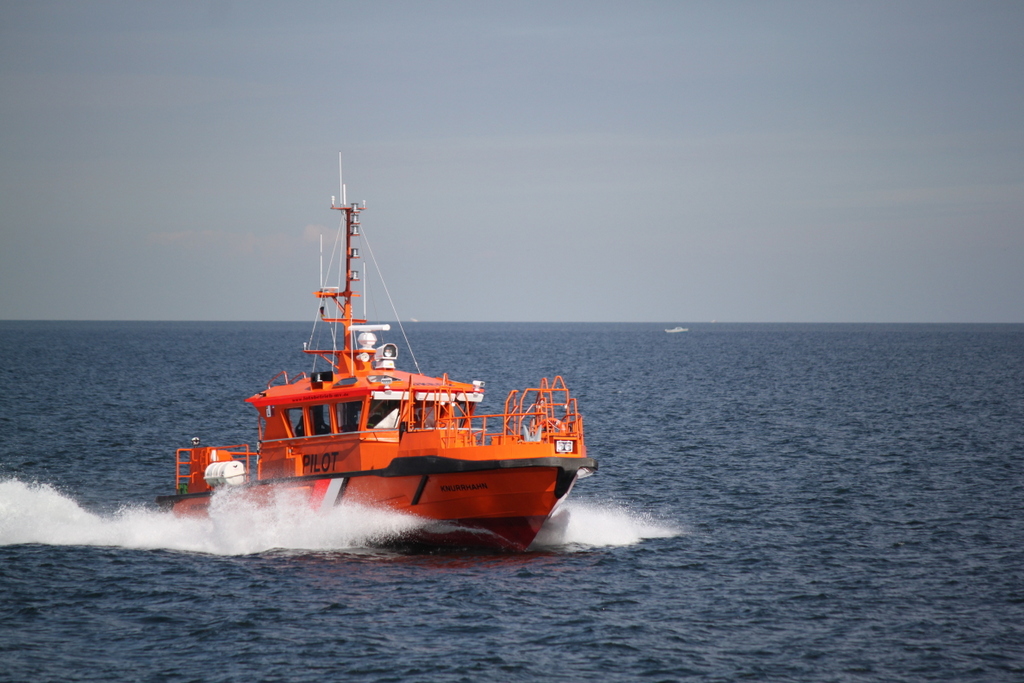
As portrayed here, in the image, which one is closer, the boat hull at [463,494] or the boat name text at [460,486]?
the boat hull at [463,494]

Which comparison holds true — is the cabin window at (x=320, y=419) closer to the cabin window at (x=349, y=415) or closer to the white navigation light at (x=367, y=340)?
the cabin window at (x=349, y=415)

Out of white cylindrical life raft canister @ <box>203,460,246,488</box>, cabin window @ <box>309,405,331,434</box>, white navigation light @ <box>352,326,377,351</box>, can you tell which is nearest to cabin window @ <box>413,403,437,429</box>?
white navigation light @ <box>352,326,377,351</box>

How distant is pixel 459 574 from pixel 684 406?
37388 millimetres

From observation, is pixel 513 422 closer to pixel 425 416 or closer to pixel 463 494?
pixel 463 494

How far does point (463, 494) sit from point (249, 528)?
4965 mm

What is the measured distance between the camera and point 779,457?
3591cm

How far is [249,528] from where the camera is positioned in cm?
2152

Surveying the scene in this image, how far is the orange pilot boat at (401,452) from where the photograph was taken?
1988 cm

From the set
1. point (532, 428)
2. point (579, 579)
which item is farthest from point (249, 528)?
point (579, 579)

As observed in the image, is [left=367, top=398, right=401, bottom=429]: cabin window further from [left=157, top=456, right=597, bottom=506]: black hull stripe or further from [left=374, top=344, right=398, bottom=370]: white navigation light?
[left=157, top=456, right=597, bottom=506]: black hull stripe

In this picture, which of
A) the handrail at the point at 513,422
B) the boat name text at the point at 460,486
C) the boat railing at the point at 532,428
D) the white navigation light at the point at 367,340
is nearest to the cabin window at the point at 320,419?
the white navigation light at the point at 367,340

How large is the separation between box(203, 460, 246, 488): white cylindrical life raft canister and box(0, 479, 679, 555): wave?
0.93 ft

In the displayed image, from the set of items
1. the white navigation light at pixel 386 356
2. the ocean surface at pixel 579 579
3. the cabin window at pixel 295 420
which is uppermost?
the white navigation light at pixel 386 356

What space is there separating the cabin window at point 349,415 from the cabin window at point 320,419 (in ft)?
1.29
